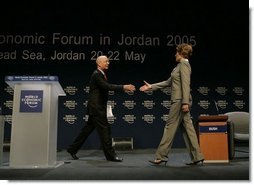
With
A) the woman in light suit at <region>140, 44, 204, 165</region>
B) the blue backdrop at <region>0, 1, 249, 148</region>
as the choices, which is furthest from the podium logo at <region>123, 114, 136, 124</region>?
the woman in light suit at <region>140, 44, 204, 165</region>

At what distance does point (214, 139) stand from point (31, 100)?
2.25m

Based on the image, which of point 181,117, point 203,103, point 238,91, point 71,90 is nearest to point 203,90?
point 203,103

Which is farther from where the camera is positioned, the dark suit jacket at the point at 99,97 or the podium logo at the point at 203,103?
the podium logo at the point at 203,103

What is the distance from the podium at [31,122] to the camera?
3568 millimetres

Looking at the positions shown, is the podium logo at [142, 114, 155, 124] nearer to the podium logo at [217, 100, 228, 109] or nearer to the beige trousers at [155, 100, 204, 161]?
the podium logo at [217, 100, 228, 109]

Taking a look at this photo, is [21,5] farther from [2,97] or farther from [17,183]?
[17,183]

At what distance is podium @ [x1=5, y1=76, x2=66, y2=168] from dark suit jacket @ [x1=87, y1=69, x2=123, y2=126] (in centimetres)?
78

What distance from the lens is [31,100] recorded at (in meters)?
3.63

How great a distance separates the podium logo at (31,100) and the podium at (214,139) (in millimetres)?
2003

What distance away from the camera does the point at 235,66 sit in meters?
6.90

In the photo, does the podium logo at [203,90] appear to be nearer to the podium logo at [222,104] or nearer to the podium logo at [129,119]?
the podium logo at [222,104]

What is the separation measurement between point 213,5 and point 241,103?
2.08m

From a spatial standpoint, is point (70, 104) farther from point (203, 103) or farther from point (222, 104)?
point (222, 104)

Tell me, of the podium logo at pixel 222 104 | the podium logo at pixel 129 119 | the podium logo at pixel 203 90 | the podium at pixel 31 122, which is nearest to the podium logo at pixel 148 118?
the podium logo at pixel 129 119
